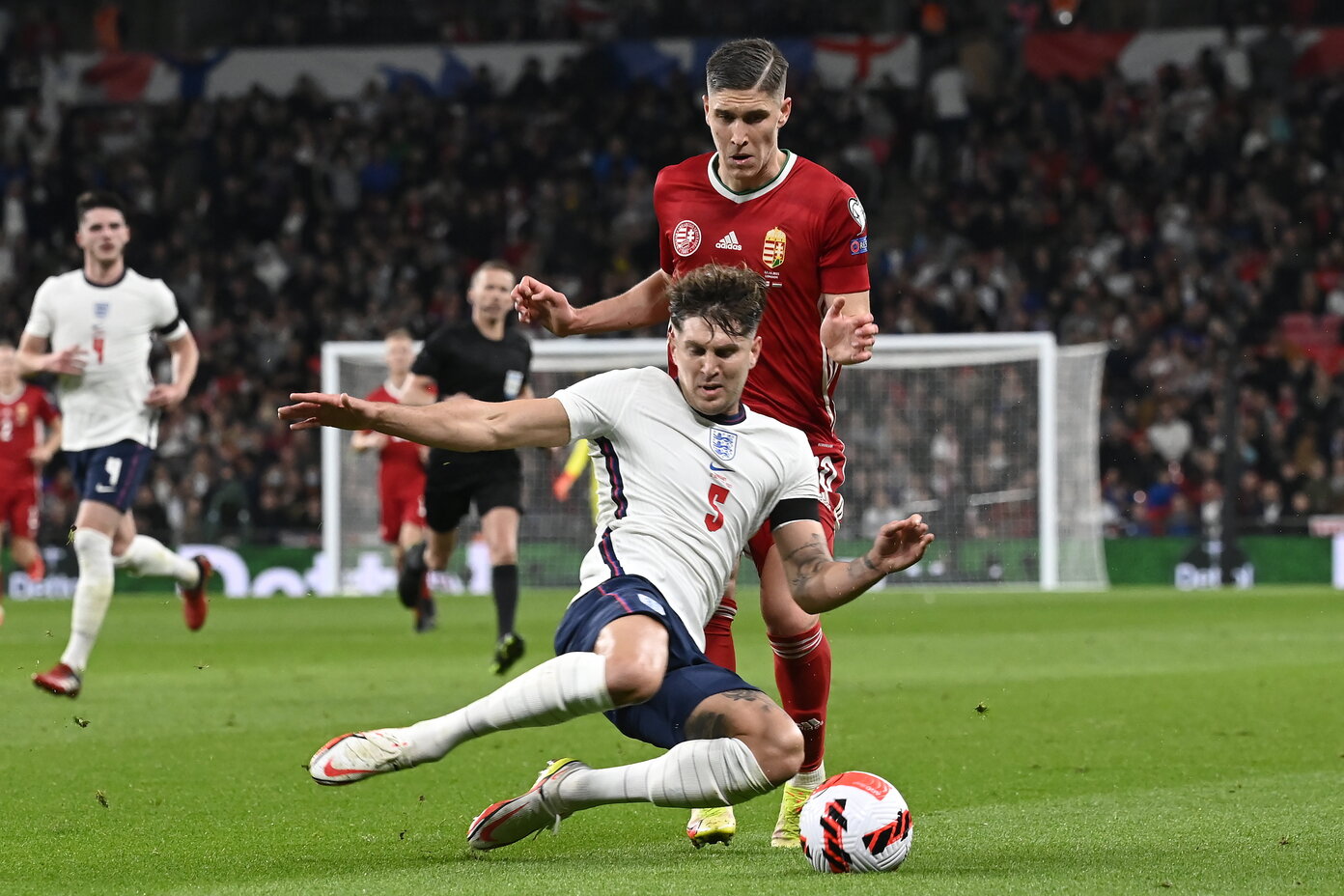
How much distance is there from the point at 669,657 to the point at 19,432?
45.1 feet

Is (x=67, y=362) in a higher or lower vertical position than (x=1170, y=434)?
higher

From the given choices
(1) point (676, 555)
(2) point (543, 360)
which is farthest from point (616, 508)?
(2) point (543, 360)

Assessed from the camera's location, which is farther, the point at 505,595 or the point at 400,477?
the point at 400,477

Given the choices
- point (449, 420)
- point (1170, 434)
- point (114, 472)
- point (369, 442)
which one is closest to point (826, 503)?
point (449, 420)

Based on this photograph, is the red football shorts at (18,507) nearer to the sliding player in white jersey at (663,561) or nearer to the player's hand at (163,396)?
the player's hand at (163,396)

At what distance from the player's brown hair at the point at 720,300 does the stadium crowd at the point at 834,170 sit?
17.5 metres

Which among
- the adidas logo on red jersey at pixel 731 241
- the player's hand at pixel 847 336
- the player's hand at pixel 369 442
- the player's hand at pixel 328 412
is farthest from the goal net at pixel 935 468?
the player's hand at pixel 328 412

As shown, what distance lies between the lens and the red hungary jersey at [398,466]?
1567 cm

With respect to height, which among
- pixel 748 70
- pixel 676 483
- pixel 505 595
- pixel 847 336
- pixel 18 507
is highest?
pixel 748 70

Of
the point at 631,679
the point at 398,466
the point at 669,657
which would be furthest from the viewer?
the point at 398,466

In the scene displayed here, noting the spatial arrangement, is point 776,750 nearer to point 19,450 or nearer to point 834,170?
point 19,450

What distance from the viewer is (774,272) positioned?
5.57m

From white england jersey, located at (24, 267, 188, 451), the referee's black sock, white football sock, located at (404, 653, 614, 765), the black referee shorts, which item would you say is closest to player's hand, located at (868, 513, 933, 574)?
white football sock, located at (404, 653, 614, 765)

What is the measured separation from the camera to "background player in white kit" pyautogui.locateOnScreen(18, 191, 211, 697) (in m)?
9.47
